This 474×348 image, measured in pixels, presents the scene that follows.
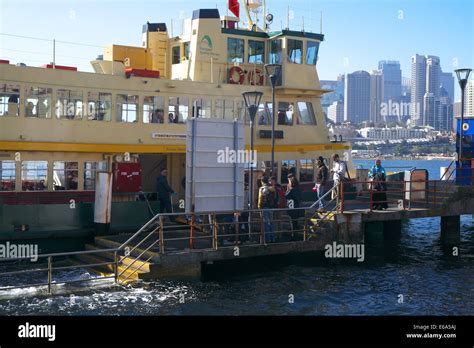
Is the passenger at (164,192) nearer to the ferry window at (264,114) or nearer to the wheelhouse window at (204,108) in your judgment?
the wheelhouse window at (204,108)

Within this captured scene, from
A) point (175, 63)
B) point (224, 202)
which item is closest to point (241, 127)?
point (224, 202)

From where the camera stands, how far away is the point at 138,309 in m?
14.7

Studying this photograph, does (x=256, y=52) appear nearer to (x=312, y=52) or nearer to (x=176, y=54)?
(x=312, y=52)

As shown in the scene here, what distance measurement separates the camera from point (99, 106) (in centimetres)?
2266

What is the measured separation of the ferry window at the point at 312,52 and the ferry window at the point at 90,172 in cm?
1030

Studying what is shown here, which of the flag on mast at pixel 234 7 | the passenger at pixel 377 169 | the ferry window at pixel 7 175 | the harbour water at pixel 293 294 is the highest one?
the flag on mast at pixel 234 7

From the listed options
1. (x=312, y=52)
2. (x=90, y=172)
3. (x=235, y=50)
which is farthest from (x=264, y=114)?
(x=90, y=172)

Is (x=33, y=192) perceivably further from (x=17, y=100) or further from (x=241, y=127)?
(x=241, y=127)

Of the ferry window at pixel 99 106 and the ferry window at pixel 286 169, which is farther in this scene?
the ferry window at pixel 286 169

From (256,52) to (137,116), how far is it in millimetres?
6513

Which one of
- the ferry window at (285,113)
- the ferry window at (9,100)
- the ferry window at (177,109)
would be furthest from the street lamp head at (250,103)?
the ferry window at (9,100)

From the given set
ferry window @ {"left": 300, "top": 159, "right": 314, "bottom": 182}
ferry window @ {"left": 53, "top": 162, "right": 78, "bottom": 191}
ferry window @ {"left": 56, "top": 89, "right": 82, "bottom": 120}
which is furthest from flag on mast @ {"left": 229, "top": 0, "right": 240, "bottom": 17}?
ferry window @ {"left": 53, "top": 162, "right": 78, "bottom": 191}

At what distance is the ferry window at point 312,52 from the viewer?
2745 cm

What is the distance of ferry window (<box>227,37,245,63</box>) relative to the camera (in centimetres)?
2639
